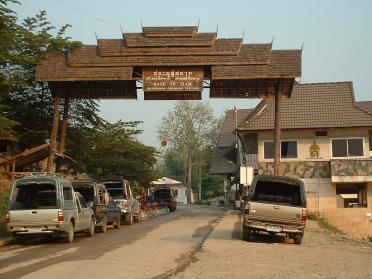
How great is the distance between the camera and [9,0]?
22.1m

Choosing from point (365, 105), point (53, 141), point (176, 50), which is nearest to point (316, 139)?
point (176, 50)

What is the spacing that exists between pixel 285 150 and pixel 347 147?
394 centimetres

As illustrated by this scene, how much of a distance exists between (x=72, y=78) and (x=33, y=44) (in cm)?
304

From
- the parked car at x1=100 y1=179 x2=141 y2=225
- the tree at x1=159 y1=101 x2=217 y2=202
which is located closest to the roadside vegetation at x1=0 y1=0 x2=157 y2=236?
the parked car at x1=100 y1=179 x2=141 y2=225

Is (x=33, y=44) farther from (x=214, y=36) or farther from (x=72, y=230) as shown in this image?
(x=72, y=230)

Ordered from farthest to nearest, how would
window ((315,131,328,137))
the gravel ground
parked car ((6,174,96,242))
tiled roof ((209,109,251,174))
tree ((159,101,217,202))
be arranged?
tree ((159,101,217,202)), tiled roof ((209,109,251,174)), window ((315,131,328,137)), parked car ((6,174,96,242)), the gravel ground

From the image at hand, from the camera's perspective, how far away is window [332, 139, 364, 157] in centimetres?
3844

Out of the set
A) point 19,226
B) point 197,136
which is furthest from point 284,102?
point 197,136

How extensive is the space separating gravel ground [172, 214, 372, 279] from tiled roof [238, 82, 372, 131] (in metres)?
17.9

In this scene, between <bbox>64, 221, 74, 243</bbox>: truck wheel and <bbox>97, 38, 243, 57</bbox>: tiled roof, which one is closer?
<bbox>64, 221, 74, 243</bbox>: truck wheel

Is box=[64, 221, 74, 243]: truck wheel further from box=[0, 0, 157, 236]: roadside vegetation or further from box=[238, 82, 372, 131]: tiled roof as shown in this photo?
box=[238, 82, 372, 131]: tiled roof

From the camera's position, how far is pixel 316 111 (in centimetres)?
3972

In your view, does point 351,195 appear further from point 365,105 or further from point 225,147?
point 225,147

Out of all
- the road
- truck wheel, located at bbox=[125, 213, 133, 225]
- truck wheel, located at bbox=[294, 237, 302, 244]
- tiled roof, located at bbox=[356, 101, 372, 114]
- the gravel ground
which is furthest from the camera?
tiled roof, located at bbox=[356, 101, 372, 114]
